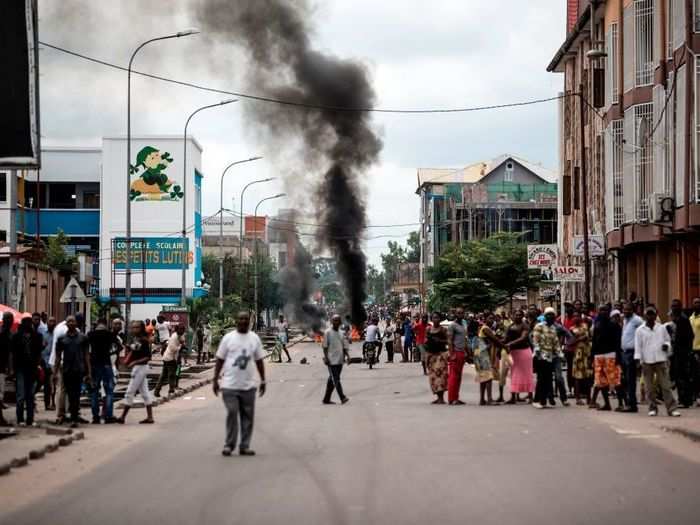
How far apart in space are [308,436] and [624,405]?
281 inches

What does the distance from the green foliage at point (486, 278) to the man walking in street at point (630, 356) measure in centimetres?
3866

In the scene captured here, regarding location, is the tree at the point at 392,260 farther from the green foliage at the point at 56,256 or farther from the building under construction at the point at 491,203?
the green foliage at the point at 56,256

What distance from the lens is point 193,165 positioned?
86.2m

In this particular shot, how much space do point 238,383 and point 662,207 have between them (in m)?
17.8

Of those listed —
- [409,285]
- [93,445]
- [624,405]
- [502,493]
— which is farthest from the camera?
[409,285]

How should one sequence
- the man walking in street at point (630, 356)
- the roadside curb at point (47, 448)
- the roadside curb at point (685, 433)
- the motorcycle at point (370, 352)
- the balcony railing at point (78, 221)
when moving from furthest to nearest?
the balcony railing at point (78, 221)
the motorcycle at point (370, 352)
the man walking in street at point (630, 356)
the roadside curb at point (685, 433)
the roadside curb at point (47, 448)

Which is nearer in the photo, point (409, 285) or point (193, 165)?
point (193, 165)

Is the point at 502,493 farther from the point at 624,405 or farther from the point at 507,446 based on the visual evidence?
the point at 624,405

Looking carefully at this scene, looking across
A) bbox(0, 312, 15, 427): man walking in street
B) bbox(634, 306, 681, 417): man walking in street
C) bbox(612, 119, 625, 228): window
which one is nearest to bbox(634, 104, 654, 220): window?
bbox(612, 119, 625, 228): window

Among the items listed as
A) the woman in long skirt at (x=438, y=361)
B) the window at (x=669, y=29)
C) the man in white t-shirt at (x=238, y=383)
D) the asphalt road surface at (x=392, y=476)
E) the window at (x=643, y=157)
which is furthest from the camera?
the window at (x=643, y=157)

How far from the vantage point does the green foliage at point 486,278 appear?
194 feet

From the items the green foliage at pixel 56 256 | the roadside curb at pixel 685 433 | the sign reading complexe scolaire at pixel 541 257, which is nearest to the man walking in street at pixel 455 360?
the roadside curb at pixel 685 433

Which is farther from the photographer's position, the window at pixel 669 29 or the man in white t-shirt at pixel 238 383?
the window at pixel 669 29

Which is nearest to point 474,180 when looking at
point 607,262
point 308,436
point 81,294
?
point 607,262
